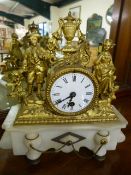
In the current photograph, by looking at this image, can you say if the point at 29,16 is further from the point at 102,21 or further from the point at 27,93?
the point at 102,21

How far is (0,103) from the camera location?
750 mm

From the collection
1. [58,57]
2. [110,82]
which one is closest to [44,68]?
[58,57]

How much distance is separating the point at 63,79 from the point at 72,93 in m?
0.05

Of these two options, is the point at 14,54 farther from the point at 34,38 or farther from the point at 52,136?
the point at 52,136

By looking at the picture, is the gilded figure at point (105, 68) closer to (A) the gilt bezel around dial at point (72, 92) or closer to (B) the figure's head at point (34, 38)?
(A) the gilt bezel around dial at point (72, 92)

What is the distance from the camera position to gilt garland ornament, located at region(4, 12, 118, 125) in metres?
0.52

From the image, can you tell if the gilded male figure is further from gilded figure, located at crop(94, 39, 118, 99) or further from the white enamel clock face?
gilded figure, located at crop(94, 39, 118, 99)

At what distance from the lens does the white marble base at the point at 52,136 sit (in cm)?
54

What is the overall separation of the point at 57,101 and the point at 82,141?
177mm

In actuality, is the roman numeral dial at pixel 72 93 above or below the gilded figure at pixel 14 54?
below

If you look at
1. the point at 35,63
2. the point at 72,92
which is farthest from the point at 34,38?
the point at 72,92

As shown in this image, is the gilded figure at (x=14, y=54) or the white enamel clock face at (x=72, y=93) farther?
the gilded figure at (x=14, y=54)

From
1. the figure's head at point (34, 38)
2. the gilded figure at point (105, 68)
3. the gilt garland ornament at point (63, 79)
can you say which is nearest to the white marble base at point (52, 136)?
the gilt garland ornament at point (63, 79)

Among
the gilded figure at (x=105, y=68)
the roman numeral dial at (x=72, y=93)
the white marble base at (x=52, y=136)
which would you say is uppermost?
the gilded figure at (x=105, y=68)
